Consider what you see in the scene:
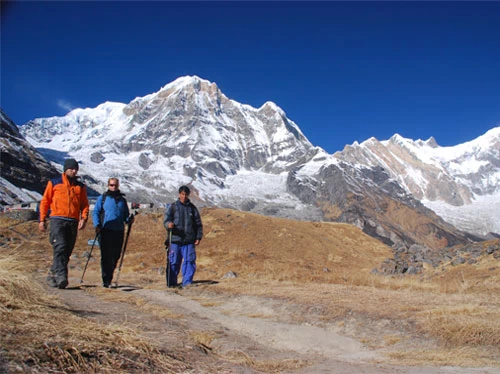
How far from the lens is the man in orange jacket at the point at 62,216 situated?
7.96 meters

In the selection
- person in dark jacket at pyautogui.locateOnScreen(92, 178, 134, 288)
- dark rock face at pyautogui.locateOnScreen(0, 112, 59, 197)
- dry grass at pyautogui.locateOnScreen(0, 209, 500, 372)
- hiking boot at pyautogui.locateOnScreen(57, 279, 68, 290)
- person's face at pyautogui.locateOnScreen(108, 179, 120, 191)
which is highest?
dark rock face at pyautogui.locateOnScreen(0, 112, 59, 197)

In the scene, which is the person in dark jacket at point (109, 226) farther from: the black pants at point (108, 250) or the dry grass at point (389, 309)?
the dry grass at point (389, 309)

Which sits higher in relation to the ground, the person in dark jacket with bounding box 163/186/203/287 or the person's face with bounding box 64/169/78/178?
the person's face with bounding box 64/169/78/178

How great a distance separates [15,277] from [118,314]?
149 cm

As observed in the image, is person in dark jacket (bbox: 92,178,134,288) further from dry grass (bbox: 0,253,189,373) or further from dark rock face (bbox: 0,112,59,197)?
dark rock face (bbox: 0,112,59,197)

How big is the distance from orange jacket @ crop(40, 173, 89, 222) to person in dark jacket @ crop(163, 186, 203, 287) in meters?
2.93

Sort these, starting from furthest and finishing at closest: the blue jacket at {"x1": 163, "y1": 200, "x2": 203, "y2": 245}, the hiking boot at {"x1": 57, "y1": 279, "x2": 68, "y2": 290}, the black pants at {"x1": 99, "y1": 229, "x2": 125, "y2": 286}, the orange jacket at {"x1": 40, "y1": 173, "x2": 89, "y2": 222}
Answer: the blue jacket at {"x1": 163, "y1": 200, "x2": 203, "y2": 245} → the black pants at {"x1": 99, "y1": 229, "x2": 125, "y2": 286} → the orange jacket at {"x1": 40, "y1": 173, "x2": 89, "y2": 222} → the hiking boot at {"x1": 57, "y1": 279, "x2": 68, "y2": 290}

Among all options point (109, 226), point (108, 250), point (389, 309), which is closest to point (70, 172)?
point (109, 226)

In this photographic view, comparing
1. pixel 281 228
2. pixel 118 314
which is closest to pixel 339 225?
pixel 281 228

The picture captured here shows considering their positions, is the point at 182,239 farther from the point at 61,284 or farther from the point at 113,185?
the point at 61,284

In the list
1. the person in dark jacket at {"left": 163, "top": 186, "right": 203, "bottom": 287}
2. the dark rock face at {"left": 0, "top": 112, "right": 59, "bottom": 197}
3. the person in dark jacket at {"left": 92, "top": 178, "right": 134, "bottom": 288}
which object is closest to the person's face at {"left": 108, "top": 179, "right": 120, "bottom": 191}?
the person in dark jacket at {"left": 92, "top": 178, "right": 134, "bottom": 288}

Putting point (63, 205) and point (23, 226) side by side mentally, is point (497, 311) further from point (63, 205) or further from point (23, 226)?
point (23, 226)

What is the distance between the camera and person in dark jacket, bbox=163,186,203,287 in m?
10.9

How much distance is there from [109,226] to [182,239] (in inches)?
78.0
